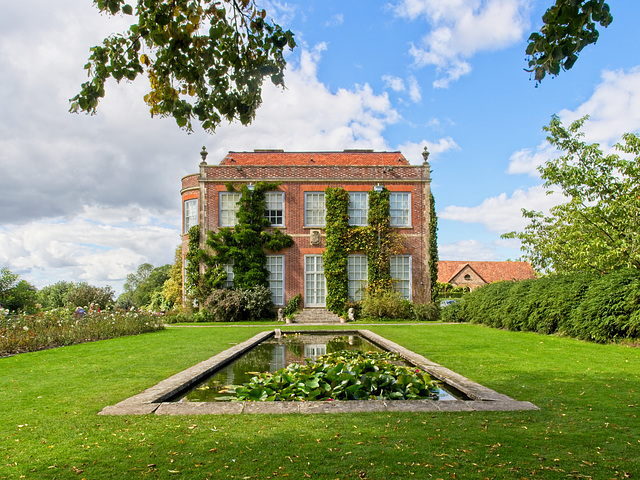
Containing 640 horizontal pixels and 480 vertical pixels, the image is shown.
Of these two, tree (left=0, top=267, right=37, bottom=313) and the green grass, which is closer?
the green grass

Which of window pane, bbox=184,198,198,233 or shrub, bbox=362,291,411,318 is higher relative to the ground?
window pane, bbox=184,198,198,233

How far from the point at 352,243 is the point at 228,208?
607 centimetres

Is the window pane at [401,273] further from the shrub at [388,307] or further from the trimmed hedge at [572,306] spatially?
the trimmed hedge at [572,306]

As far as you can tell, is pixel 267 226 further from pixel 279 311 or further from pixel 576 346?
pixel 576 346

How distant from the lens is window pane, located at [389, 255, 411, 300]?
70.7ft

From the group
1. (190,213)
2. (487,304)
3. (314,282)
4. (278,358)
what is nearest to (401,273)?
(314,282)

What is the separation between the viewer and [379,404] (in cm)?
464

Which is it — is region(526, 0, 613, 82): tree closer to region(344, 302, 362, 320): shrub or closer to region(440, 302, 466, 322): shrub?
region(440, 302, 466, 322): shrub

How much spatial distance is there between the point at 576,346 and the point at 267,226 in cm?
1475

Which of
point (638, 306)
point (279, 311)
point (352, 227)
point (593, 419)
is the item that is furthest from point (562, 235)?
point (593, 419)

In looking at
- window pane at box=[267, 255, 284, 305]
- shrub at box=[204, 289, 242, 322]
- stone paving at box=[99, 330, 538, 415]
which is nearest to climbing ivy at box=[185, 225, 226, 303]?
shrub at box=[204, 289, 242, 322]

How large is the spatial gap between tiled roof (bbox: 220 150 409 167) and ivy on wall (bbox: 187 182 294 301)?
2102mm

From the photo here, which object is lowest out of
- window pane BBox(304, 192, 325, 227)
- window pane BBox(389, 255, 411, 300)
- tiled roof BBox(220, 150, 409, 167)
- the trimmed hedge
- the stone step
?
the stone step

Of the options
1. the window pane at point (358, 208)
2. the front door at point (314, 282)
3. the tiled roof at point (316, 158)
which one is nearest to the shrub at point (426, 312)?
the front door at point (314, 282)
